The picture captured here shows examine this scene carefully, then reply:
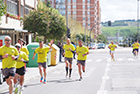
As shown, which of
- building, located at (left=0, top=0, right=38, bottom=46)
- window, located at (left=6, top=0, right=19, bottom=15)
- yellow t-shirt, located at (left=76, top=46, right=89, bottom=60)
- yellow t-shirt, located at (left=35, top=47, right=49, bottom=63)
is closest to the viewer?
yellow t-shirt, located at (left=35, top=47, right=49, bottom=63)

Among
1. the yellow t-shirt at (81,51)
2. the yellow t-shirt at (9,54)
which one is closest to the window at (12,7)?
the yellow t-shirt at (81,51)

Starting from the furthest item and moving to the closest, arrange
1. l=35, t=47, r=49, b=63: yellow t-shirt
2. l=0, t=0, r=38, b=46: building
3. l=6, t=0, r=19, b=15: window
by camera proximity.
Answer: l=6, t=0, r=19, b=15: window → l=0, t=0, r=38, b=46: building → l=35, t=47, r=49, b=63: yellow t-shirt

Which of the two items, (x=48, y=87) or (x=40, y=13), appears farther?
(x=40, y=13)

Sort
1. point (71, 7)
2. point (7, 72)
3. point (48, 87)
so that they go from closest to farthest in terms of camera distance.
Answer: point (7, 72) < point (48, 87) < point (71, 7)

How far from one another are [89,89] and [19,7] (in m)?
24.6

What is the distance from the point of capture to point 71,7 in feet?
433

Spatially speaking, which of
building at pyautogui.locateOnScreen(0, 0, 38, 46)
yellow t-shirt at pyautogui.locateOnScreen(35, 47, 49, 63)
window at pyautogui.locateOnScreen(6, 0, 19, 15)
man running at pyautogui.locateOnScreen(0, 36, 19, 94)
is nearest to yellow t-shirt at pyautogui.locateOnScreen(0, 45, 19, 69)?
man running at pyautogui.locateOnScreen(0, 36, 19, 94)

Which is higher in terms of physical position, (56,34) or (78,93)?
(56,34)

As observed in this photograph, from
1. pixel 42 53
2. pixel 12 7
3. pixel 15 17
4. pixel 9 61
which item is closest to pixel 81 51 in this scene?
pixel 42 53

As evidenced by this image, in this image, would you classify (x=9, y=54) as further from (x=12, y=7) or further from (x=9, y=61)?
(x=12, y=7)

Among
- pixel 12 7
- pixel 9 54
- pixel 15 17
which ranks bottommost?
pixel 9 54

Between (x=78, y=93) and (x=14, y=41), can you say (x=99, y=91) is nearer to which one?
(x=78, y=93)

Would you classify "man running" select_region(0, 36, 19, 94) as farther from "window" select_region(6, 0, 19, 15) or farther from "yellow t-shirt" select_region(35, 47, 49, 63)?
"window" select_region(6, 0, 19, 15)

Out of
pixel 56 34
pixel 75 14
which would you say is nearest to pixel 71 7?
pixel 75 14
